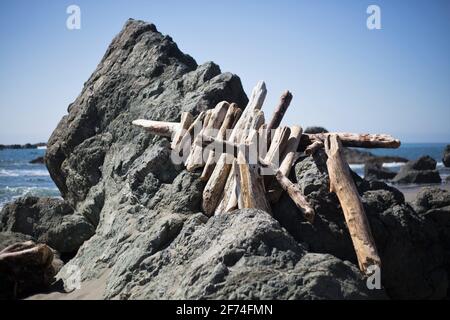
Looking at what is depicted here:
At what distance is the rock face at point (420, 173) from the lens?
24.1m

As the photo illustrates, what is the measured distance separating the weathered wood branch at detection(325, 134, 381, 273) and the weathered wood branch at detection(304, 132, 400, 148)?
56 cm

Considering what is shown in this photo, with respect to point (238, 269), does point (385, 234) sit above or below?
below

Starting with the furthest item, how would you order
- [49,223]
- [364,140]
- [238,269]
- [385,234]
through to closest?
[49,223] < [364,140] < [385,234] < [238,269]

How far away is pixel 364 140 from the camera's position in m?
7.25

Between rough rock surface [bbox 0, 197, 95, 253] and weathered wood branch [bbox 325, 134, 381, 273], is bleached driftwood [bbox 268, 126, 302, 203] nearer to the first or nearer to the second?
weathered wood branch [bbox 325, 134, 381, 273]

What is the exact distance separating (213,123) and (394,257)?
3.53 metres

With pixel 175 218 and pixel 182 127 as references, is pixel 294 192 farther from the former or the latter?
pixel 182 127

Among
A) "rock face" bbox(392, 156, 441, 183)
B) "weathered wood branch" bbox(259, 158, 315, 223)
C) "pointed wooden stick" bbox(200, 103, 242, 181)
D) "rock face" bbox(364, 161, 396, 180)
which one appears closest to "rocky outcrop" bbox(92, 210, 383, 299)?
"weathered wood branch" bbox(259, 158, 315, 223)

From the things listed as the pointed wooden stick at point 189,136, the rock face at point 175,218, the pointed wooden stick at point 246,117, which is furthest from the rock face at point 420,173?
the pointed wooden stick at point 189,136

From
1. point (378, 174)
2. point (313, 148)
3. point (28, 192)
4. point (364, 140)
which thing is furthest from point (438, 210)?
point (28, 192)

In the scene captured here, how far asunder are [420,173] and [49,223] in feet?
66.3
